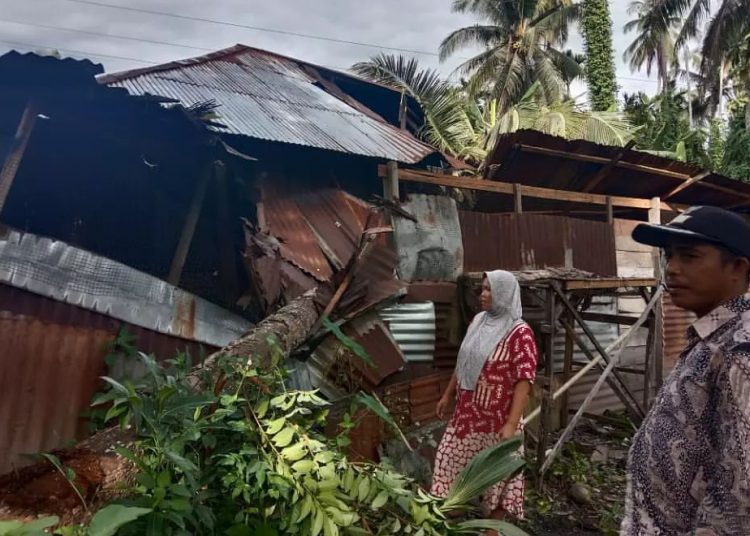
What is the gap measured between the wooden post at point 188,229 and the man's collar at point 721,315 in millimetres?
3198

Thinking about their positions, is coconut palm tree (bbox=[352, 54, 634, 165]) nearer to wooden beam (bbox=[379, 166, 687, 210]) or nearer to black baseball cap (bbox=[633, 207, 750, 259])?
wooden beam (bbox=[379, 166, 687, 210])

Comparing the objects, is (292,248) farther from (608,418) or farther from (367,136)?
(608,418)

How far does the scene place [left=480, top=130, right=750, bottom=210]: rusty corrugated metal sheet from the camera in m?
5.40

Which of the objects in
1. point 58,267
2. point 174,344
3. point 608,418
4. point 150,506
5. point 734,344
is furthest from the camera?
point 608,418

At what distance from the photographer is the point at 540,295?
5.79m

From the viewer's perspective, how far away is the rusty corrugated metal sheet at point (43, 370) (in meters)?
2.76

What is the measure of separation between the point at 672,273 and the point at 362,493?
1156 millimetres

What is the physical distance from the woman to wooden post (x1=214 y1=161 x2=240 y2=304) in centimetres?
174

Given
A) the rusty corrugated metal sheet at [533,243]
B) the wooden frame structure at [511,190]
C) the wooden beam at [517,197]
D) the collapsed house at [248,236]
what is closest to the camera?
the collapsed house at [248,236]

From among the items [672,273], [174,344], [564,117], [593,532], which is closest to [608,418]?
[593,532]

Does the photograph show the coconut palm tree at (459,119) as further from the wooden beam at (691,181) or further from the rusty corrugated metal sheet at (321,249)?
the rusty corrugated metal sheet at (321,249)

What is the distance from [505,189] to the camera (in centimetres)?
555

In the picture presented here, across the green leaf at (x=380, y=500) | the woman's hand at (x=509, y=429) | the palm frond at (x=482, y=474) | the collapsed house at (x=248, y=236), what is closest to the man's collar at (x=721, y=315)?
the palm frond at (x=482, y=474)

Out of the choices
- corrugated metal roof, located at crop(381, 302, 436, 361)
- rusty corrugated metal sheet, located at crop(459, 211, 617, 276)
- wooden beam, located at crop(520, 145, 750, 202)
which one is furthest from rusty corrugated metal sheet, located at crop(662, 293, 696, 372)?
corrugated metal roof, located at crop(381, 302, 436, 361)
